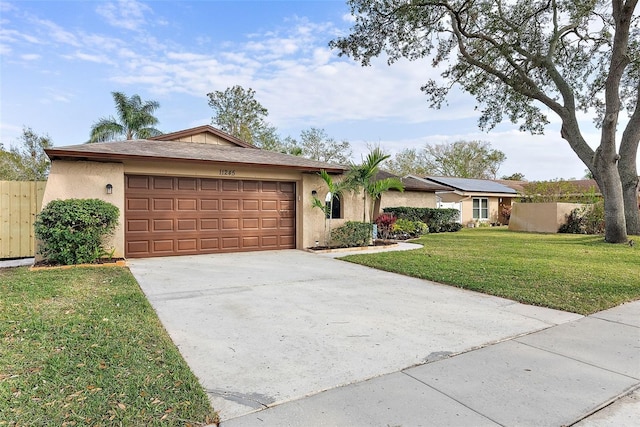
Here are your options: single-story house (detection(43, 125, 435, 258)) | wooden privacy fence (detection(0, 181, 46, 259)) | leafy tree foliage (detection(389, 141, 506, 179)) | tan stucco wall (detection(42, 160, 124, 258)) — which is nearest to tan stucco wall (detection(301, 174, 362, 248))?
single-story house (detection(43, 125, 435, 258))

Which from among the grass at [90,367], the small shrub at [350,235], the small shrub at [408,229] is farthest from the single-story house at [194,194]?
the grass at [90,367]

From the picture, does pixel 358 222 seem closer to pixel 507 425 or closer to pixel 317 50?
pixel 317 50

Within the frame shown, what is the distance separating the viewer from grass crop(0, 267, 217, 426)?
2.36m

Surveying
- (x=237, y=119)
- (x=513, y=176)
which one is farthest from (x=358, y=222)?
(x=513, y=176)

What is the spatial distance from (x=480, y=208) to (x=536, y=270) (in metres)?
19.4

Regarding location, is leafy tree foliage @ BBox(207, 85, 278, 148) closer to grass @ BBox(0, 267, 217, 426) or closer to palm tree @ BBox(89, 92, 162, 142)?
palm tree @ BBox(89, 92, 162, 142)

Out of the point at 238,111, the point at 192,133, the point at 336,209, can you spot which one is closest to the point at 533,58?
the point at 336,209

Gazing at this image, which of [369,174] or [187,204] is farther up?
[369,174]

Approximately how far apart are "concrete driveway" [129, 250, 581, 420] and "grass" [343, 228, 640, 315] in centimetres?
53

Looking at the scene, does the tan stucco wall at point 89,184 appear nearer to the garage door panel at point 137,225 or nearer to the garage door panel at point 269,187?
the garage door panel at point 137,225

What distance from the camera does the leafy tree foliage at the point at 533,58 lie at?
13.3 meters

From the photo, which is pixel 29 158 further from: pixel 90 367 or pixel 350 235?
pixel 90 367

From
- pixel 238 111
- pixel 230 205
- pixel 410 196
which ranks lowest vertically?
pixel 230 205

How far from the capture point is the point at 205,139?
1389 centimetres
